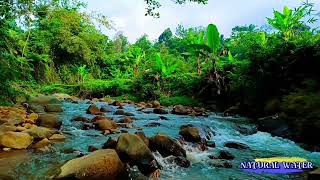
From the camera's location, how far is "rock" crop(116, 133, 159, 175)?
4963 mm

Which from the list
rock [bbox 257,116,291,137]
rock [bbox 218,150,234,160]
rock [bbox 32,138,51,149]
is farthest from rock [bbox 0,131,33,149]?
rock [bbox 257,116,291,137]

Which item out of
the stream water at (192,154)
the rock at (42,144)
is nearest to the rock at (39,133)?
the rock at (42,144)

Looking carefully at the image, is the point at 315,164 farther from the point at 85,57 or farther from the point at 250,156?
the point at 85,57

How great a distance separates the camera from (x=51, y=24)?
2658 cm

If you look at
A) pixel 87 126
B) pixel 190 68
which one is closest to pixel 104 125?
pixel 87 126

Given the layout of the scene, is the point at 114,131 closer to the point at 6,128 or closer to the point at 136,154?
the point at 6,128

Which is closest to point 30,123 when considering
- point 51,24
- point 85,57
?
point 51,24

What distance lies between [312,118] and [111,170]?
4.62 metres

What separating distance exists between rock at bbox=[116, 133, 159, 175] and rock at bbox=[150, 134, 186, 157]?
61 centimetres

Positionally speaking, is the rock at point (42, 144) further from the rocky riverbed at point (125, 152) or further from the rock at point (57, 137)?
the rock at point (57, 137)

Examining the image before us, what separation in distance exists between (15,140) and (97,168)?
2245 millimetres

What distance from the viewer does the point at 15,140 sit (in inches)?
231

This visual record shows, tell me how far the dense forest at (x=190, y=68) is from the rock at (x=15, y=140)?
2679 millimetres

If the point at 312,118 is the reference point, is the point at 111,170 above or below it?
below
